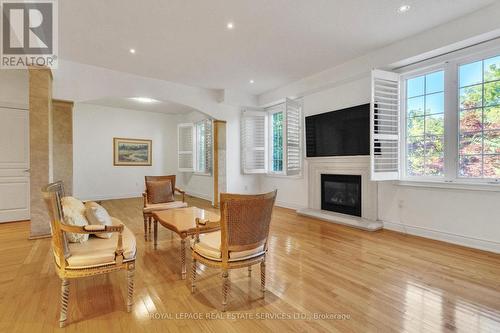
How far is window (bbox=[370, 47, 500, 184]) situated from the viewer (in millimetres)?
3137

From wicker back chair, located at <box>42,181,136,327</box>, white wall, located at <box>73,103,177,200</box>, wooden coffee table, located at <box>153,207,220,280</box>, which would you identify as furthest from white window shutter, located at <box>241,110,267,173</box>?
wicker back chair, located at <box>42,181,136,327</box>

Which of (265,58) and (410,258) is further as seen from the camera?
(265,58)

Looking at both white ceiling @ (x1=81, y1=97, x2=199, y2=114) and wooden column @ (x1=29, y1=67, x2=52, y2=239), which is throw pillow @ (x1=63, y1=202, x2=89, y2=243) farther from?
white ceiling @ (x1=81, y1=97, x2=199, y2=114)

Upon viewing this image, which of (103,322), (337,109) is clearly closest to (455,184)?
(337,109)

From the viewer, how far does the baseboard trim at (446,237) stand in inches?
121

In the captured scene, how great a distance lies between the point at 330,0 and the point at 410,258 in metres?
3.14

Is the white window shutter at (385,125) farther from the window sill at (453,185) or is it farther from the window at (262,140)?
the window at (262,140)

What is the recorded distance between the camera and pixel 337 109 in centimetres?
484

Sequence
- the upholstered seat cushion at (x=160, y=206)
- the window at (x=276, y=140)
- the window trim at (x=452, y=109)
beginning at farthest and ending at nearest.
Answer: the window at (x=276, y=140) < the upholstered seat cushion at (x=160, y=206) < the window trim at (x=452, y=109)

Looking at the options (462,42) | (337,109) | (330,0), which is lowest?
(337,109)

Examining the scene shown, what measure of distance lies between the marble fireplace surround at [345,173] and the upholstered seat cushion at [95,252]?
11.7 ft

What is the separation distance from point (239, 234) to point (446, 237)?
10.8 ft

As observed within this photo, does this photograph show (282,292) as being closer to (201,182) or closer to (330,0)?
(330,0)

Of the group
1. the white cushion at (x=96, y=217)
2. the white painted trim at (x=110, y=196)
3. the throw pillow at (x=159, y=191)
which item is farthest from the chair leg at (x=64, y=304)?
the white painted trim at (x=110, y=196)
